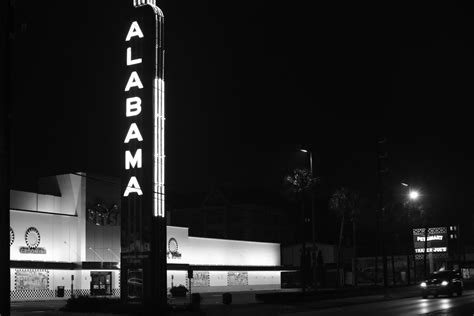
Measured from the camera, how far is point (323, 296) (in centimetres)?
4694

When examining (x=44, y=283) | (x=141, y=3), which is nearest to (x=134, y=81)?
(x=141, y=3)

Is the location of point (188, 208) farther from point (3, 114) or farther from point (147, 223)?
point (3, 114)

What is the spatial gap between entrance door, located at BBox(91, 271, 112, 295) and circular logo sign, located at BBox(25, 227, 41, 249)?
21.4 ft

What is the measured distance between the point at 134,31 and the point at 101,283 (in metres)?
32.2

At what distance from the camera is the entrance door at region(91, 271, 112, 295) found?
190 feet

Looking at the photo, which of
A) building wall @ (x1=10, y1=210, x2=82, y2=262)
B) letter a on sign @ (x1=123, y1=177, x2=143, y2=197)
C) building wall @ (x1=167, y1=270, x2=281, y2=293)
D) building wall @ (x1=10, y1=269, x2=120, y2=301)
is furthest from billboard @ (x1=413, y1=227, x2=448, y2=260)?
letter a on sign @ (x1=123, y1=177, x2=143, y2=197)

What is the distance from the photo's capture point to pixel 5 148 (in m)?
11.3

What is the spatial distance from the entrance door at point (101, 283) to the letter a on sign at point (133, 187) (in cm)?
2715

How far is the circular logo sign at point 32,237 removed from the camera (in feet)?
178

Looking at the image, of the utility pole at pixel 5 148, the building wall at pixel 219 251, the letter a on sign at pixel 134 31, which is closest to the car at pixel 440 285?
the letter a on sign at pixel 134 31

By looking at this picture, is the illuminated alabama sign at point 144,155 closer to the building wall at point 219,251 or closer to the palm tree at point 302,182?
the palm tree at point 302,182

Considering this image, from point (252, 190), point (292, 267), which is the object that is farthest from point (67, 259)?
point (252, 190)

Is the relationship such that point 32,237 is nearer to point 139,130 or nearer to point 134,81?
point 139,130

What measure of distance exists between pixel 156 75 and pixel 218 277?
158ft
